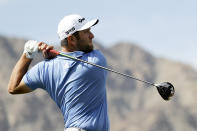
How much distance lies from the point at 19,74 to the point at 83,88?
86 cm

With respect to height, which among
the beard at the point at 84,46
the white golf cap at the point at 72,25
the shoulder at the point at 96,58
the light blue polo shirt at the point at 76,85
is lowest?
the light blue polo shirt at the point at 76,85

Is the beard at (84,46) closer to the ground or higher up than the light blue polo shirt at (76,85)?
higher up

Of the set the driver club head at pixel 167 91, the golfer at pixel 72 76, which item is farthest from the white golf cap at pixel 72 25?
the driver club head at pixel 167 91

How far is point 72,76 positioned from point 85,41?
484mm

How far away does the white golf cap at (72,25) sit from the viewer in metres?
6.69

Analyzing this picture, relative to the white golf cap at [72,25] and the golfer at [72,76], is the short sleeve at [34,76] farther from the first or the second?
the white golf cap at [72,25]

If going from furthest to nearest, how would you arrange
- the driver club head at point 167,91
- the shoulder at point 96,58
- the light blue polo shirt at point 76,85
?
the shoulder at point 96,58 < the light blue polo shirt at point 76,85 < the driver club head at point 167,91

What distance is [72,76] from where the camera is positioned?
6730mm

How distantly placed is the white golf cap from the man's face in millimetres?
73

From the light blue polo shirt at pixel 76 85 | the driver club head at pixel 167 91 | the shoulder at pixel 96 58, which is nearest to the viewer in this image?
the driver club head at pixel 167 91

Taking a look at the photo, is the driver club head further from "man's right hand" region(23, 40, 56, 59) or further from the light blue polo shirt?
"man's right hand" region(23, 40, 56, 59)

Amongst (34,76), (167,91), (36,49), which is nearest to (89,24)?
(36,49)

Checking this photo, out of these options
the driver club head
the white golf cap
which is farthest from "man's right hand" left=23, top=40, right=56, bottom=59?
the driver club head

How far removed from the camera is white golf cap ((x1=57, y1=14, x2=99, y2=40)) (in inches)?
263
